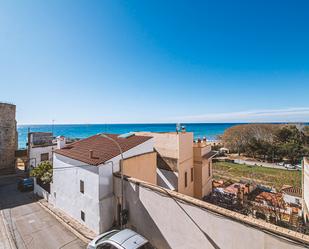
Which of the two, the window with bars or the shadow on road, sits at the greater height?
the window with bars

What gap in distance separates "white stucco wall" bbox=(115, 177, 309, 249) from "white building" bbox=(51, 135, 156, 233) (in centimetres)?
95

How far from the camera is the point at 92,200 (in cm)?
970

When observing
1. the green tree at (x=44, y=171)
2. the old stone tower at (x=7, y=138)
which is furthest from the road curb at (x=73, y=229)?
the old stone tower at (x=7, y=138)

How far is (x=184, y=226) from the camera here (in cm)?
666

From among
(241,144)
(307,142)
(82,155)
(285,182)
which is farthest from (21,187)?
(307,142)

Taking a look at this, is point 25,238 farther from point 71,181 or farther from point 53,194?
point 53,194

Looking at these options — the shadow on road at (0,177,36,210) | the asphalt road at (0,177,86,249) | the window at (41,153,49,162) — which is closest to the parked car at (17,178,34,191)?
the shadow on road at (0,177,36,210)

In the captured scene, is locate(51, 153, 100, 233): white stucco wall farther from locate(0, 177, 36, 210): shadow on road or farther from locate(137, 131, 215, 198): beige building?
locate(137, 131, 215, 198): beige building

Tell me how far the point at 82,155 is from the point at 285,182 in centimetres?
3414

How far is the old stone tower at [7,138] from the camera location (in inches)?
1007

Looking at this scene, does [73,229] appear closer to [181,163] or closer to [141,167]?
[141,167]

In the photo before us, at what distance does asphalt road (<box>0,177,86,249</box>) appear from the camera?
902 cm

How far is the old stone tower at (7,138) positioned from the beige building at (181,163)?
25.2 m

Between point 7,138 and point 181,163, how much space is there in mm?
27850
